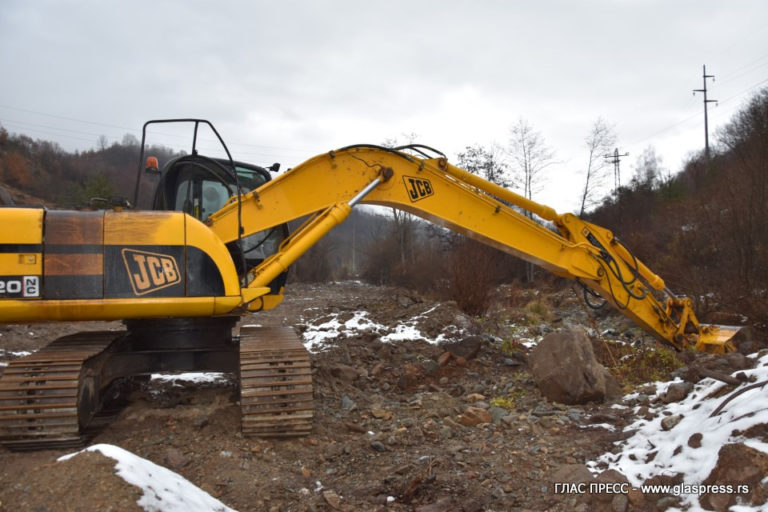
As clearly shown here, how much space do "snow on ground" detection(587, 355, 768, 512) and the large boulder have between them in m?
0.85

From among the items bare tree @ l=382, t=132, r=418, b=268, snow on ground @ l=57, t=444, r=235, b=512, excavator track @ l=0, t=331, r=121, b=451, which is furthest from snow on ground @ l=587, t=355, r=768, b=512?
bare tree @ l=382, t=132, r=418, b=268

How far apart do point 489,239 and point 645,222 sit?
18.1 m

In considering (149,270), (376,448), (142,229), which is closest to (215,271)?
(149,270)

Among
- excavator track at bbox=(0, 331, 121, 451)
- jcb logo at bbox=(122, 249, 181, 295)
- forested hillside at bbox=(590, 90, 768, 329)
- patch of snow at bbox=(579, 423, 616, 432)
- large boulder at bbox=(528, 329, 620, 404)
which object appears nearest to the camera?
excavator track at bbox=(0, 331, 121, 451)

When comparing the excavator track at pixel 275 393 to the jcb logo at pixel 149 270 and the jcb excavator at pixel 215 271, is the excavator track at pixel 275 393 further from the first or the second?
the jcb logo at pixel 149 270

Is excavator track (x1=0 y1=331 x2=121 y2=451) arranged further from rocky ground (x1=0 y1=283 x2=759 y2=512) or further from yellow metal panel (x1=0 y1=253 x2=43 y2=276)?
yellow metal panel (x1=0 y1=253 x2=43 y2=276)

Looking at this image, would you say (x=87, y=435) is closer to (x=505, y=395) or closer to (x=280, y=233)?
(x=280, y=233)

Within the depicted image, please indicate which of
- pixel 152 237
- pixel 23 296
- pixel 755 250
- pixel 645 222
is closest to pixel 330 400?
pixel 152 237

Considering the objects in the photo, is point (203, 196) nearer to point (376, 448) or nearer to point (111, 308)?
point (111, 308)

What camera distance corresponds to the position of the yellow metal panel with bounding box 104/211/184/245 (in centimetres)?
445

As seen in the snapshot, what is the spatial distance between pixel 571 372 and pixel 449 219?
206 cm

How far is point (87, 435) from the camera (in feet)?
15.1

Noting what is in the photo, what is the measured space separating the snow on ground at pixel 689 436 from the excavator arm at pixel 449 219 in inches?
83.3

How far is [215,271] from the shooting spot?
15.1 feet
